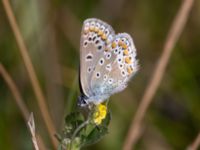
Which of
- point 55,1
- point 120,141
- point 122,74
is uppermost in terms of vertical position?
point 122,74

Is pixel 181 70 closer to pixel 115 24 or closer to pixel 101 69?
pixel 115 24

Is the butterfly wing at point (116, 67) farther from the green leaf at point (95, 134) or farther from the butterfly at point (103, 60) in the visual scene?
the green leaf at point (95, 134)

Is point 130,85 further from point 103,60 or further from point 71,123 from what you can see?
point 71,123

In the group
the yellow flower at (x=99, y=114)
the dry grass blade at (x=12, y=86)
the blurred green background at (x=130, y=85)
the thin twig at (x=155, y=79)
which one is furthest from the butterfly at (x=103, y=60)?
the blurred green background at (x=130, y=85)

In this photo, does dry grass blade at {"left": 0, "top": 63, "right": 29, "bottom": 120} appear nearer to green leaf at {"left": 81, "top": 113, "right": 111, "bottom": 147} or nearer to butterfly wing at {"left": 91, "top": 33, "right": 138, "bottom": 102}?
butterfly wing at {"left": 91, "top": 33, "right": 138, "bottom": 102}

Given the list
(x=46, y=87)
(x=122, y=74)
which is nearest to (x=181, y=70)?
(x=46, y=87)

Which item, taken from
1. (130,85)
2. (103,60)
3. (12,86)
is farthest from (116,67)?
(130,85)
